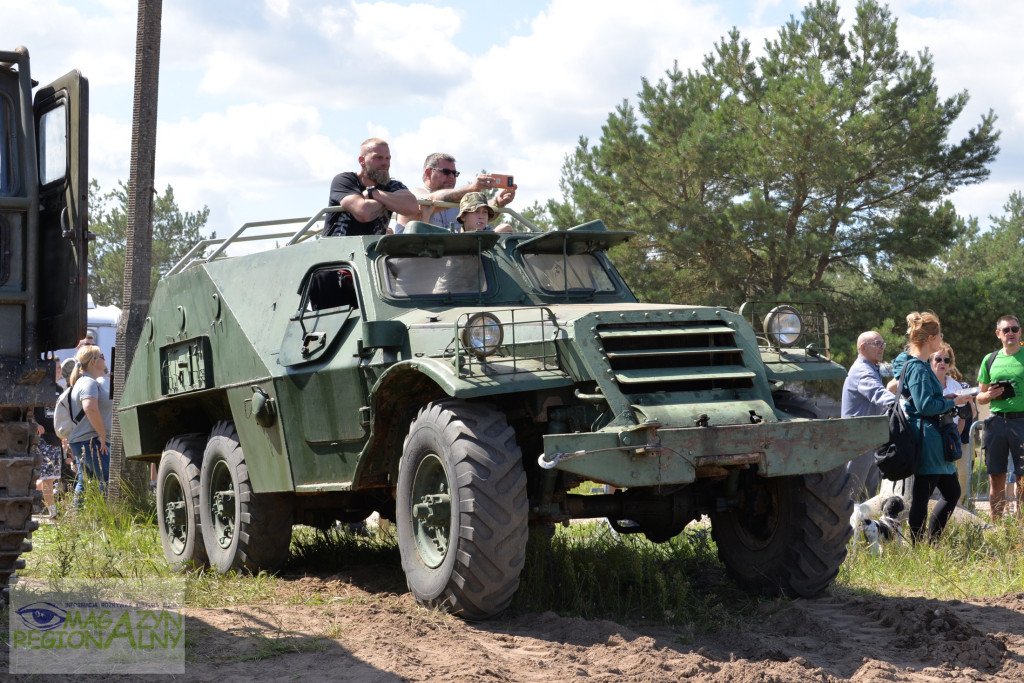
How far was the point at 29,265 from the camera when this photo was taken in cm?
630

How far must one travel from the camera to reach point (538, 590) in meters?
6.96

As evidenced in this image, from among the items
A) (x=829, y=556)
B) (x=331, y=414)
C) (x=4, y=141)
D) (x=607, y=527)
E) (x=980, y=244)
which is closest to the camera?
(x=4, y=141)

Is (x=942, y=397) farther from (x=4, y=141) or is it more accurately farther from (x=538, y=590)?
(x=4, y=141)

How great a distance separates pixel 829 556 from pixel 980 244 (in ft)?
176

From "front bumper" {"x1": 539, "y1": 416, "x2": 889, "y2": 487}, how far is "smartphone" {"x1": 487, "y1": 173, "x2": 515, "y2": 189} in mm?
3285

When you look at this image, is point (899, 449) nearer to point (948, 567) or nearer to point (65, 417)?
point (948, 567)

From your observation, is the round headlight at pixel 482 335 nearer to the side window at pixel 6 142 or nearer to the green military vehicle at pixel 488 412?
the green military vehicle at pixel 488 412

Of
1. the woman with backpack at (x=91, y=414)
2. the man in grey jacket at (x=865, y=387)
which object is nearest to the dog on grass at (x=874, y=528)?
the man in grey jacket at (x=865, y=387)

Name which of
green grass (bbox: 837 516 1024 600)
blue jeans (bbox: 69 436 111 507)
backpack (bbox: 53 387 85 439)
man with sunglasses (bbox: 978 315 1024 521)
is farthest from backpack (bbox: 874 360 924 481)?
backpack (bbox: 53 387 85 439)

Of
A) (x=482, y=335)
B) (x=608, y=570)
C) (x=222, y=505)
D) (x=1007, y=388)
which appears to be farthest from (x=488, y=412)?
(x=1007, y=388)

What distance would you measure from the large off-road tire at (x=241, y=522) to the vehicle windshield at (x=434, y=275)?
1.78 metres

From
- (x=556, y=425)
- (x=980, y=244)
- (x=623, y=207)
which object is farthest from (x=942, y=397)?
(x=980, y=244)

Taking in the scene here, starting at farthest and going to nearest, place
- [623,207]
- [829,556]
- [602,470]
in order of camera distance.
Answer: [623,207] → [829,556] → [602,470]

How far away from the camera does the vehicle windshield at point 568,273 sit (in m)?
7.95
